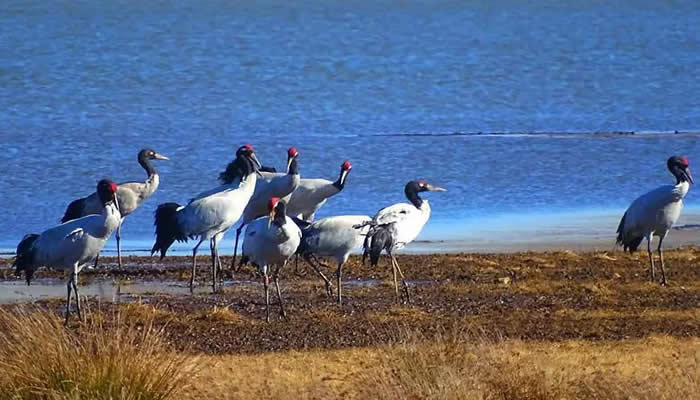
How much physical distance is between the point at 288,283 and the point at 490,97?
29.0m

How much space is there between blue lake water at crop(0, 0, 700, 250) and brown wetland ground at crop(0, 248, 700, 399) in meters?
3.71

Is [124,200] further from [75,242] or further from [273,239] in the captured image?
[75,242]

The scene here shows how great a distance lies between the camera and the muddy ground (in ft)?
42.8

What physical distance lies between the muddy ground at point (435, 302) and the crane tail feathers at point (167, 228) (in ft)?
1.16

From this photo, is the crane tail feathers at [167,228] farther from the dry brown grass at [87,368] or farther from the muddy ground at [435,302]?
the dry brown grass at [87,368]

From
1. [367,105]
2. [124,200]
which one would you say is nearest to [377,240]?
[124,200]

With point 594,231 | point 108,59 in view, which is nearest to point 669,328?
point 594,231

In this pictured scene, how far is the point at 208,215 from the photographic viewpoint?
16344 mm

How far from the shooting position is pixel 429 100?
44.2m

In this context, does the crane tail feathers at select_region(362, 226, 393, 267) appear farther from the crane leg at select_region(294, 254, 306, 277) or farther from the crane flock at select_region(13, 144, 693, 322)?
the crane leg at select_region(294, 254, 306, 277)

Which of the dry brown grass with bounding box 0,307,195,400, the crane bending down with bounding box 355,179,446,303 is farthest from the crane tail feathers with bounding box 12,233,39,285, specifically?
the dry brown grass with bounding box 0,307,195,400

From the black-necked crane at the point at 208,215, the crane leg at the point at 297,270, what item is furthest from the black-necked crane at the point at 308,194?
the black-necked crane at the point at 208,215

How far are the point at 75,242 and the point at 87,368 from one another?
4031mm

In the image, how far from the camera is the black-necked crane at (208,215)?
16359mm
